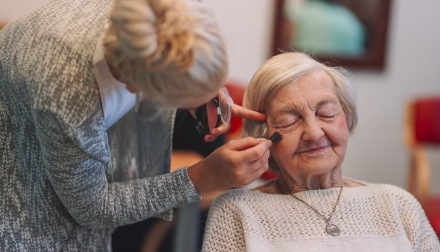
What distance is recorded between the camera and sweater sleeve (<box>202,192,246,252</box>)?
4.03 feet

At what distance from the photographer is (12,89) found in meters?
1.11

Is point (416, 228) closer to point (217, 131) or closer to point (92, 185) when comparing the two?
point (217, 131)

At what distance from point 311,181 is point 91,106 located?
640 mm

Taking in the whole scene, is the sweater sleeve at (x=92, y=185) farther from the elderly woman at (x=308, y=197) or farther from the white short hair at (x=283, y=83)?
the white short hair at (x=283, y=83)

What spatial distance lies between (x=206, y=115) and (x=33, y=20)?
0.47 m

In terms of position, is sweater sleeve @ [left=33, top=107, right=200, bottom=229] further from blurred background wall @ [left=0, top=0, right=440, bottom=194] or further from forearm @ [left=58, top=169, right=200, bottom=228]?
blurred background wall @ [left=0, top=0, right=440, bottom=194]

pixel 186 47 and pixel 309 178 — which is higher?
pixel 186 47

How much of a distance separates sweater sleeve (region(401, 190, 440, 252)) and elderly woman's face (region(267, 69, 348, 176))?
0.80 ft

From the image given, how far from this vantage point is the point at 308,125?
4.02ft

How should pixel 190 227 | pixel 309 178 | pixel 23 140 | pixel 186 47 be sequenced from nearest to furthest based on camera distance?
pixel 186 47 → pixel 23 140 → pixel 309 178 → pixel 190 227

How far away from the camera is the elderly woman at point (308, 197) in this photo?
1.23 meters

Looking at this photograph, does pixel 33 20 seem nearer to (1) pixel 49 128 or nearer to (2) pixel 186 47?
(1) pixel 49 128

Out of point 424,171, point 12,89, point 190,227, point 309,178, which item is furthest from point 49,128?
point 424,171

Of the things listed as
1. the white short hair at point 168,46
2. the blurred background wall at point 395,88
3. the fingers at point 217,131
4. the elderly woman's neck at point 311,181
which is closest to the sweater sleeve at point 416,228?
the elderly woman's neck at point 311,181
